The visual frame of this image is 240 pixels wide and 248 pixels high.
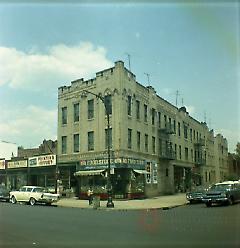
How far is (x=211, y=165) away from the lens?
73188 mm

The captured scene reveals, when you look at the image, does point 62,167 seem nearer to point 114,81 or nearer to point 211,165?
point 114,81

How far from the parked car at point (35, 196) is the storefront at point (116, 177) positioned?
5.66 meters

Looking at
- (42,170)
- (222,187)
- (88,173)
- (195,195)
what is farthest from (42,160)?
(222,187)

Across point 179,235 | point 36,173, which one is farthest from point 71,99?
point 179,235

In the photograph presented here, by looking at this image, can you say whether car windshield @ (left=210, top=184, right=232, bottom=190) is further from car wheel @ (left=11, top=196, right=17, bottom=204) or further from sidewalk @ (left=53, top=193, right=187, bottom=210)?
car wheel @ (left=11, top=196, right=17, bottom=204)

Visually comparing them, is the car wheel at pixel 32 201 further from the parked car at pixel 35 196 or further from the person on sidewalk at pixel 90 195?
the person on sidewalk at pixel 90 195

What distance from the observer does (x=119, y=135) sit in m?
39.4

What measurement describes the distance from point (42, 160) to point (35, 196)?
1305 cm

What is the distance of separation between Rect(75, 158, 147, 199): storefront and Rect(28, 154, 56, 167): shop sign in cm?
492

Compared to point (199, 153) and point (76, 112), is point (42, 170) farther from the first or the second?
point (199, 153)

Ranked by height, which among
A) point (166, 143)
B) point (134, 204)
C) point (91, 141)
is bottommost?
point (134, 204)

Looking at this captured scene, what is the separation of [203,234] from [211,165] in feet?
202

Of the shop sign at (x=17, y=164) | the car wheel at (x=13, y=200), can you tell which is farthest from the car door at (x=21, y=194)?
the shop sign at (x=17, y=164)

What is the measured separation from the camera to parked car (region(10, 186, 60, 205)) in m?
34.4
